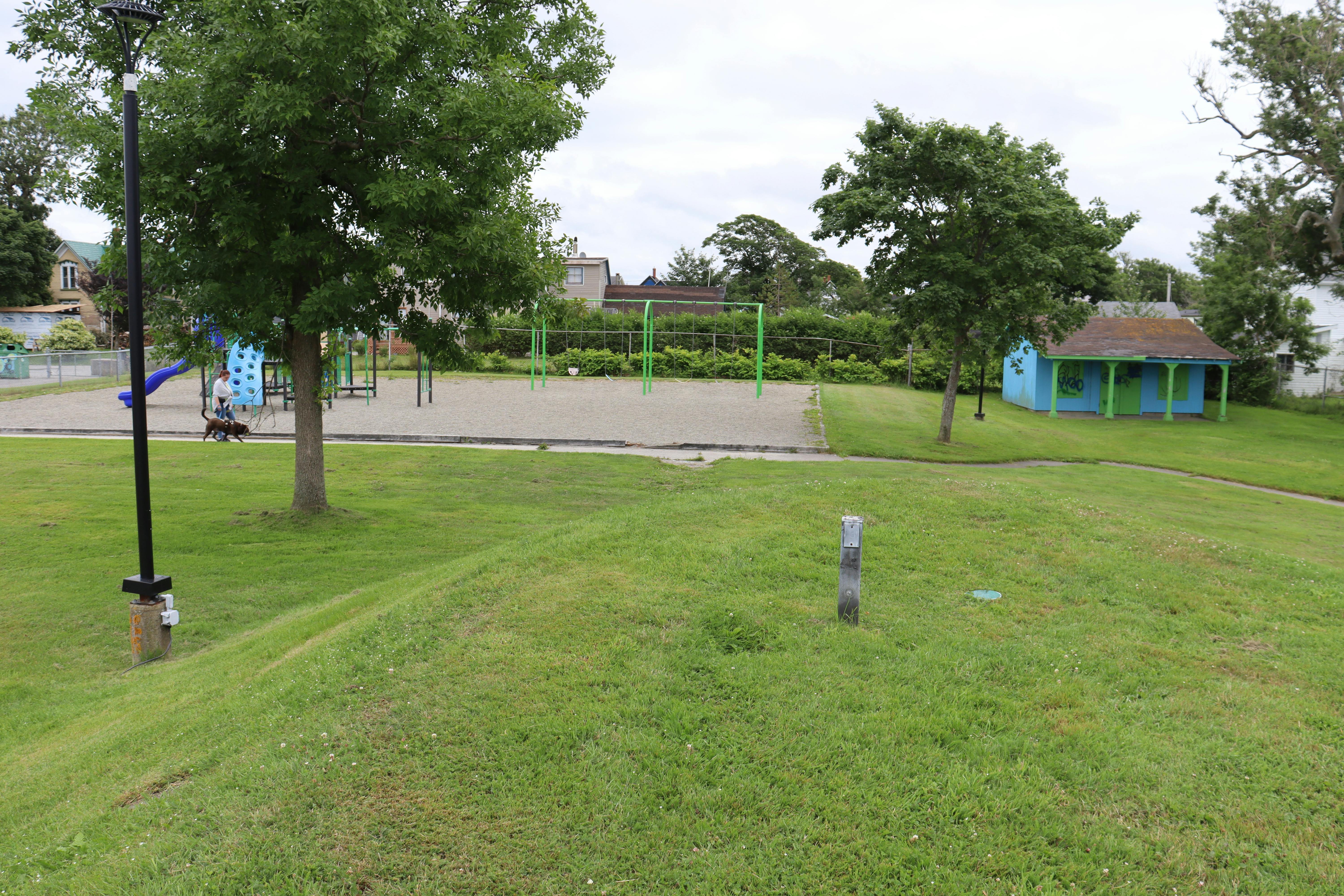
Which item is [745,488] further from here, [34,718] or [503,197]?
[34,718]

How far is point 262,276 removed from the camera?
11.5m

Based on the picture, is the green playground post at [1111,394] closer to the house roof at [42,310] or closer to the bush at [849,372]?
the bush at [849,372]

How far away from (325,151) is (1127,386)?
111ft

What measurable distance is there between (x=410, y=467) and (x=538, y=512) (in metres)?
5.41

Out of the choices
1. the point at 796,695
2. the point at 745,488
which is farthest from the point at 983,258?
the point at 796,695

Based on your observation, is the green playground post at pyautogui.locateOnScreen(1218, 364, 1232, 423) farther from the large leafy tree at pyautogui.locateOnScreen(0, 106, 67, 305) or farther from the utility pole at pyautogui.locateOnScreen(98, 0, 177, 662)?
the large leafy tree at pyautogui.locateOnScreen(0, 106, 67, 305)

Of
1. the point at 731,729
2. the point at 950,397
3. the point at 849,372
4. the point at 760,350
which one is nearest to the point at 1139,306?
the point at 849,372

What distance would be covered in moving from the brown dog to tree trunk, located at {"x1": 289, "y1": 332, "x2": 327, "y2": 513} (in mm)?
8768

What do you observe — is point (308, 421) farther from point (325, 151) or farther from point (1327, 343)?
point (1327, 343)

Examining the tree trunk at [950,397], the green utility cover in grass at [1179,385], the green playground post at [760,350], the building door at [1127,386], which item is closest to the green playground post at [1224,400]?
the green utility cover in grass at [1179,385]

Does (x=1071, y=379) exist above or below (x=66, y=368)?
above

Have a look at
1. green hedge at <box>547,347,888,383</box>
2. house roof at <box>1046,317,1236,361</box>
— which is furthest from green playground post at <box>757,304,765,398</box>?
house roof at <box>1046,317,1236,361</box>

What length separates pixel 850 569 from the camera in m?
6.09

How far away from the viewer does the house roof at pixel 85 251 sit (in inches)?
2542
